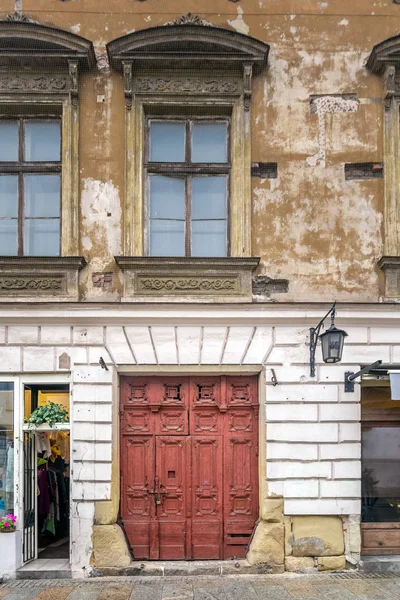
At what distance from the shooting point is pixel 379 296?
8.52 metres

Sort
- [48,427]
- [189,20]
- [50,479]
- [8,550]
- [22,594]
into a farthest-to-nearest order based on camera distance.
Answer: [50,479] → [189,20] → [48,427] → [8,550] → [22,594]

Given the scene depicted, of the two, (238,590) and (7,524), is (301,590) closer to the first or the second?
(238,590)

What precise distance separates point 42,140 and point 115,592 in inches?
252

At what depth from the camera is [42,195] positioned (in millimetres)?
8836

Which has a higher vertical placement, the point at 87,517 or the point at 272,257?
the point at 272,257

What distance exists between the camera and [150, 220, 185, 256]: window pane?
8.81 m

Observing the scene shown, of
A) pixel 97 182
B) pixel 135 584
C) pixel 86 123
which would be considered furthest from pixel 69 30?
pixel 135 584

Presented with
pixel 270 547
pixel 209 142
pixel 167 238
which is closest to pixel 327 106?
pixel 209 142

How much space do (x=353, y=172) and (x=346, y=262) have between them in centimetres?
133

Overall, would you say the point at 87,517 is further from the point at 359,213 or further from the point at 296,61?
the point at 296,61

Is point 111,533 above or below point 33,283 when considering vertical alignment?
below

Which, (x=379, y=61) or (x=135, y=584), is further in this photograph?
(x=379, y=61)

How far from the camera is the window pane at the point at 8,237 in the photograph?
8766 mm

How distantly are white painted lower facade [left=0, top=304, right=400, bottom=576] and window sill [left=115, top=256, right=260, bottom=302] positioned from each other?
0.73 feet
